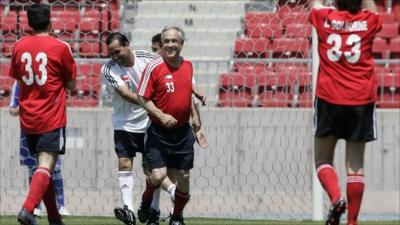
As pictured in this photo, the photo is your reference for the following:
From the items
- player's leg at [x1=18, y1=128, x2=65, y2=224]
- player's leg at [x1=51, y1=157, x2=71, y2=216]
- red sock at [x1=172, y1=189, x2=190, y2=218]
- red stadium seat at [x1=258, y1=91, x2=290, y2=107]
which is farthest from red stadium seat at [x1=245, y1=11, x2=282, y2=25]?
player's leg at [x1=18, y1=128, x2=65, y2=224]

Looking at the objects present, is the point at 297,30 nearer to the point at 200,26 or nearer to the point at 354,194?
the point at 200,26

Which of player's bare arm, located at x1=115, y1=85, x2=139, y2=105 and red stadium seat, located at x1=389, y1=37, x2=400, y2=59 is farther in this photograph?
red stadium seat, located at x1=389, y1=37, x2=400, y2=59

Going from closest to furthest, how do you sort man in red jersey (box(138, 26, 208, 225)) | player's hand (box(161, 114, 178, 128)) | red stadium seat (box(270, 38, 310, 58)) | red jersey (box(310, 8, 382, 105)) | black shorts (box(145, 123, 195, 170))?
1. red jersey (box(310, 8, 382, 105))
2. player's hand (box(161, 114, 178, 128))
3. man in red jersey (box(138, 26, 208, 225))
4. black shorts (box(145, 123, 195, 170))
5. red stadium seat (box(270, 38, 310, 58))

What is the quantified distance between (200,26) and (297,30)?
233cm

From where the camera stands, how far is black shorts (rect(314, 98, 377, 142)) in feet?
28.9

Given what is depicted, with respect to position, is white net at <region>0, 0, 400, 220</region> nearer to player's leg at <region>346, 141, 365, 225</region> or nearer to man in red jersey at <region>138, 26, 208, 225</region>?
man in red jersey at <region>138, 26, 208, 225</region>

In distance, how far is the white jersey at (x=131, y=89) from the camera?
11.2 meters

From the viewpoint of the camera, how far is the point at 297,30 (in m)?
13.9

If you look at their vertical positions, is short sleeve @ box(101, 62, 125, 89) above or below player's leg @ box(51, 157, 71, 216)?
above

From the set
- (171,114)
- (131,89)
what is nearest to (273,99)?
(131,89)

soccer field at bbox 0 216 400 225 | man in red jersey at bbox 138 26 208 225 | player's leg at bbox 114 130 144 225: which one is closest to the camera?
man in red jersey at bbox 138 26 208 225

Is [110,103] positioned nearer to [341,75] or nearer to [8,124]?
[8,124]

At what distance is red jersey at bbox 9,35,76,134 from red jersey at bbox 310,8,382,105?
220 centimetres

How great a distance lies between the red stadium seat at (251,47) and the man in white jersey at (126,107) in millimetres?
2948
